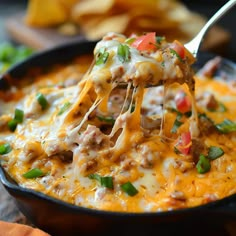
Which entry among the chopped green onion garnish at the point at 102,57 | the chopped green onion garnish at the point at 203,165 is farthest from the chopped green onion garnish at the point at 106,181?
the chopped green onion garnish at the point at 102,57

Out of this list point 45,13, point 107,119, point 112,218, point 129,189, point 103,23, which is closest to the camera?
point 112,218

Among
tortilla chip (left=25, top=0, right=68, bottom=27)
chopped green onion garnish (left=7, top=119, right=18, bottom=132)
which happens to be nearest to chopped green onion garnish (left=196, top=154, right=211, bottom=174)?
chopped green onion garnish (left=7, top=119, right=18, bottom=132)

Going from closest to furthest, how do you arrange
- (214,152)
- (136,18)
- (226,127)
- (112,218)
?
(112,218)
(214,152)
(226,127)
(136,18)

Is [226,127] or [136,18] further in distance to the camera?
[136,18]

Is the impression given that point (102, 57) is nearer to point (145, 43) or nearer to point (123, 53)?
point (123, 53)

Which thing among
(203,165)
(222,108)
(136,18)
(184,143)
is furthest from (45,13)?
(203,165)

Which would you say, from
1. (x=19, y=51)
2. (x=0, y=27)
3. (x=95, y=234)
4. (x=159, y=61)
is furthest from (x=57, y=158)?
(x=0, y=27)

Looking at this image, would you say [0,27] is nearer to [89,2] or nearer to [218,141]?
[89,2]

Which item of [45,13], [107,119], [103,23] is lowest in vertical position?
[45,13]

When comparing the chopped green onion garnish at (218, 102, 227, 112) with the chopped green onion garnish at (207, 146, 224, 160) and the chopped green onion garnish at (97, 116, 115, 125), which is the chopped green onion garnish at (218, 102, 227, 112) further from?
the chopped green onion garnish at (97, 116, 115, 125)
